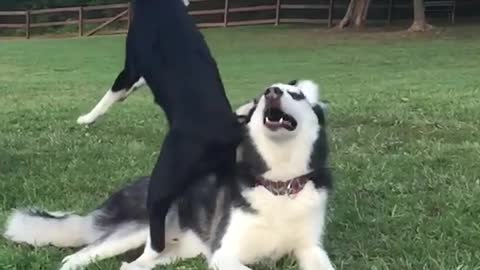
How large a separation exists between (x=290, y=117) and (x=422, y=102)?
585 centimetres

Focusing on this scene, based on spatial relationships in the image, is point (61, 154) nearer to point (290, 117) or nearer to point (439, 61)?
point (290, 117)

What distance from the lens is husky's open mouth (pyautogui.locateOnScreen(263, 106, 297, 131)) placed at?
3.80 m

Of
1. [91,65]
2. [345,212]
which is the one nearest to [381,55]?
[91,65]

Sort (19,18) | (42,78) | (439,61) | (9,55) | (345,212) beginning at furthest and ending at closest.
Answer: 1. (19,18)
2. (9,55)
3. (439,61)
4. (42,78)
5. (345,212)

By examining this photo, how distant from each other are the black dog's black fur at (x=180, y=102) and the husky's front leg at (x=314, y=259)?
1.79 ft

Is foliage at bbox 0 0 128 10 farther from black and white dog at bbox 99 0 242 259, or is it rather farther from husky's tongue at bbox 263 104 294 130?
husky's tongue at bbox 263 104 294 130

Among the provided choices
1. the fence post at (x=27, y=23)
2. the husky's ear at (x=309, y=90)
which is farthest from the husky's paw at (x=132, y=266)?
the fence post at (x=27, y=23)

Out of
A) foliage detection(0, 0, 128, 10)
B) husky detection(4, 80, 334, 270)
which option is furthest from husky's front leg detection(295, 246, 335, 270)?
foliage detection(0, 0, 128, 10)

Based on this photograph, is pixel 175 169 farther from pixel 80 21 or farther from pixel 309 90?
pixel 80 21

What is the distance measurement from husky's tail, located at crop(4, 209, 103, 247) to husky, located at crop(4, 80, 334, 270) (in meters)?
0.24

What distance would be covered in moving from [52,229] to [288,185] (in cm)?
138

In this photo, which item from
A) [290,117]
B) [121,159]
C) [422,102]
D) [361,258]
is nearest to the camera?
[290,117]

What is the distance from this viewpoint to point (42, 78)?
16.6 meters

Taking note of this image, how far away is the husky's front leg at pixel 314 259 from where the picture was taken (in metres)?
3.94
